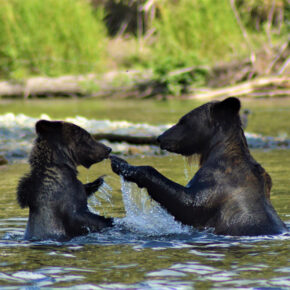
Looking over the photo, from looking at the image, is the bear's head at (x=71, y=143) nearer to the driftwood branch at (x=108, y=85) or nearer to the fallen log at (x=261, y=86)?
the fallen log at (x=261, y=86)

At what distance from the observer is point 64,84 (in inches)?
1431

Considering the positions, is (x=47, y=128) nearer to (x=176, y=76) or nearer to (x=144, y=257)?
(x=144, y=257)

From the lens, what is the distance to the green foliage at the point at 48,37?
39469 millimetres

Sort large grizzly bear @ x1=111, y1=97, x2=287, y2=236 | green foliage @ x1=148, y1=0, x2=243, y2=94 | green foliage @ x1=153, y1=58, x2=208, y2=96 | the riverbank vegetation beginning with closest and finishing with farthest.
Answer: large grizzly bear @ x1=111, y1=97, x2=287, y2=236, green foliage @ x1=153, y1=58, x2=208, y2=96, the riverbank vegetation, green foliage @ x1=148, y1=0, x2=243, y2=94

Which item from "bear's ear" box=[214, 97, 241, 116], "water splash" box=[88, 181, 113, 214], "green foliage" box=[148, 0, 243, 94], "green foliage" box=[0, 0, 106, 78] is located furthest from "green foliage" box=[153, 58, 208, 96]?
"bear's ear" box=[214, 97, 241, 116]

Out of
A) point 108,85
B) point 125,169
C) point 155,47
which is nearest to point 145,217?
point 125,169

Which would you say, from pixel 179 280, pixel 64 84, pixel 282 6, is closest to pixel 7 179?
pixel 179 280

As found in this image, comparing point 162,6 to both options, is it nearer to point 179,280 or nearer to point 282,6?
point 282,6

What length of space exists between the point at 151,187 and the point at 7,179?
538 cm

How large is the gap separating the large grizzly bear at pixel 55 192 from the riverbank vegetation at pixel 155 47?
23793 mm

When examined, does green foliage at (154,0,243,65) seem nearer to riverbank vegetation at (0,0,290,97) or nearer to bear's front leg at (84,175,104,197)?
riverbank vegetation at (0,0,290,97)

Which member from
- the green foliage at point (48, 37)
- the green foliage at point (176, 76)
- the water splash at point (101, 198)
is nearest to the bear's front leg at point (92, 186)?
the water splash at point (101, 198)

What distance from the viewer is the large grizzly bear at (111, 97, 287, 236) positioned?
7.12 m

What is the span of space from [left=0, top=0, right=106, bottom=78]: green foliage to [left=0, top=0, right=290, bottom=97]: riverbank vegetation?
5 cm
